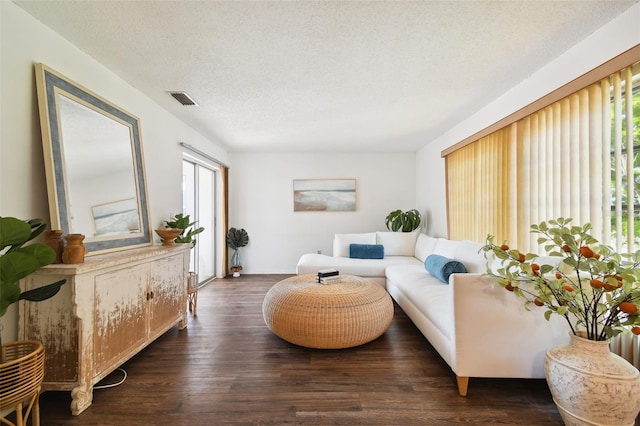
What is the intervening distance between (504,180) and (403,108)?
132 cm

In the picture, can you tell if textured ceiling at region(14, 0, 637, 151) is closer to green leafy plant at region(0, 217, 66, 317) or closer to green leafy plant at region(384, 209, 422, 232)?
green leafy plant at region(0, 217, 66, 317)

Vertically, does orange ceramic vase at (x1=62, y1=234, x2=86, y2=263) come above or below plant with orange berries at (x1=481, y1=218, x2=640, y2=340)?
above

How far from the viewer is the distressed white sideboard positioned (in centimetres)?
157

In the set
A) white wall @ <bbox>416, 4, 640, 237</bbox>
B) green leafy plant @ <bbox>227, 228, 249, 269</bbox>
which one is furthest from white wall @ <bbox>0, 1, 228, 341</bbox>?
white wall @ <bbox>416, 4, 640, 237</bbox>

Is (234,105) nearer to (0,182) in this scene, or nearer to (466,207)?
(0,182)

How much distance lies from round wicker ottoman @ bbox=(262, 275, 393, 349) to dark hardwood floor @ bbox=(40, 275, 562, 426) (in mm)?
136

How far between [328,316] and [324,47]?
2050 millimetres

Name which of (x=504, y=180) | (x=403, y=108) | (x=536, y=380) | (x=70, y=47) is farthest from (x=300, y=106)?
(x=536, y=380)

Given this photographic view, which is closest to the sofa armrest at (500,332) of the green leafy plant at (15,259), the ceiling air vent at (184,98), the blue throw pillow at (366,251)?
the green leafy plant at (15,259)

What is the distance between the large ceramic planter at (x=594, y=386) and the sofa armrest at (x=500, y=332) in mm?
237

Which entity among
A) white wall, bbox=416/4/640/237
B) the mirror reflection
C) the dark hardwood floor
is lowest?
the dark hardwood floor

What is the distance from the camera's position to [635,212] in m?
1.65

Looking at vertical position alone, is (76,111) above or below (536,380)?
above

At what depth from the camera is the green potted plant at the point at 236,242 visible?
16.1 feet
